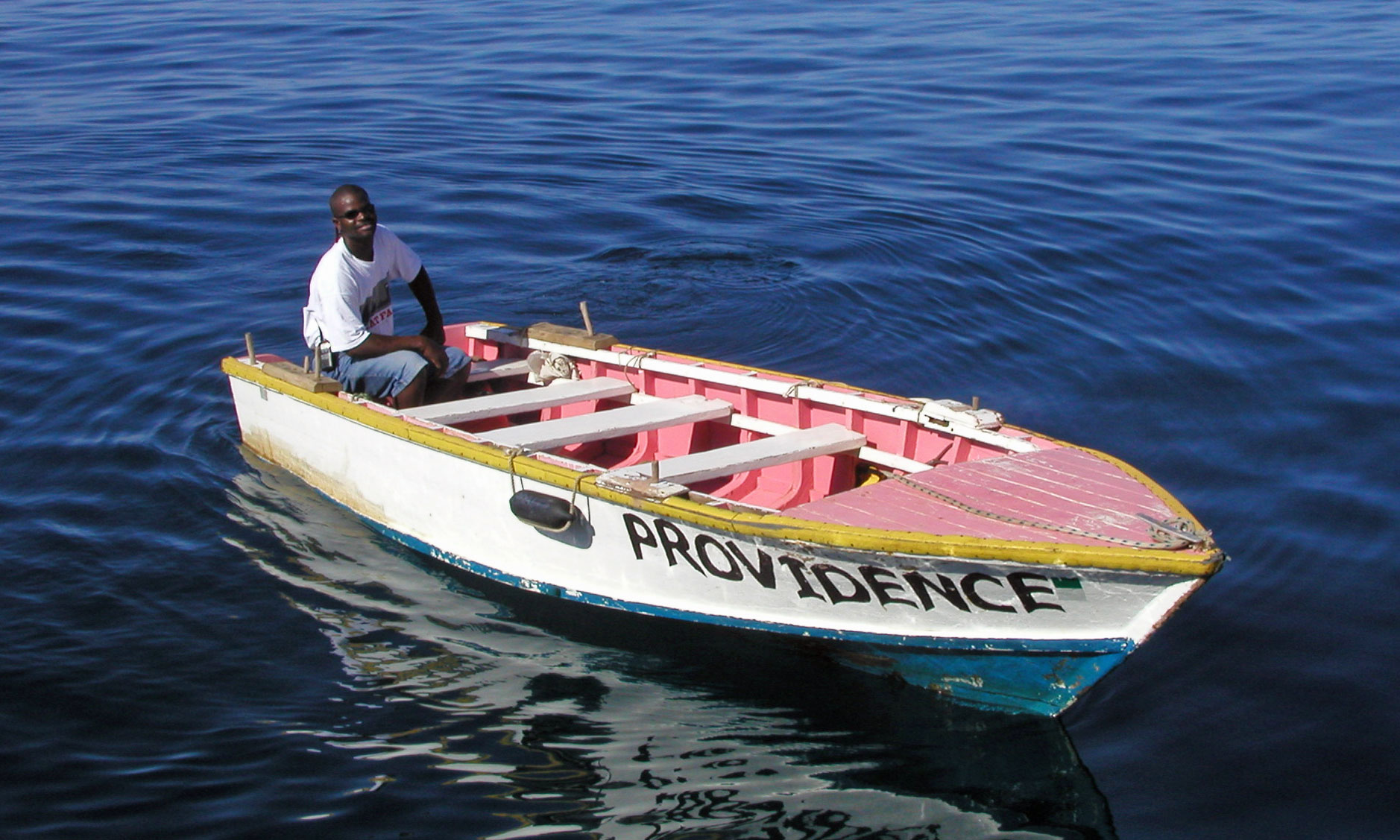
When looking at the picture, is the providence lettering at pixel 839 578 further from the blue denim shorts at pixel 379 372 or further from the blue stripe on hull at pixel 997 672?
the blue denim shorts at pixel 379 372

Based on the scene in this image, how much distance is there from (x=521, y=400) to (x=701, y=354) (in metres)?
3.16

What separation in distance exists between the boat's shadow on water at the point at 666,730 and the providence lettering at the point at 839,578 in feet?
2.21

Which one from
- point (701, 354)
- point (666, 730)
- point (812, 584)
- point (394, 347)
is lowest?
point (666, 730)

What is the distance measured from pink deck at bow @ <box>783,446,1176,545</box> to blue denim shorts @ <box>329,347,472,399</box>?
3.00 meters

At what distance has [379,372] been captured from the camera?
8219mm

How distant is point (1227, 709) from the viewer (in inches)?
256

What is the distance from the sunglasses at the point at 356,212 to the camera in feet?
25.7

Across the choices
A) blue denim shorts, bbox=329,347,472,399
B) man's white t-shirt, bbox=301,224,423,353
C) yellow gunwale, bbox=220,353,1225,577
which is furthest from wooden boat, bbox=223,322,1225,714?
man's white t-shirt, bbox=301,224,423,353

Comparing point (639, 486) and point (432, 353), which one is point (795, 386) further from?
point (432, 353)

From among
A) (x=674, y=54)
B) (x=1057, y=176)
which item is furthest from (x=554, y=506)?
(x=674, y=54)

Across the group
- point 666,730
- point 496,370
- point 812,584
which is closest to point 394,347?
point 496,370

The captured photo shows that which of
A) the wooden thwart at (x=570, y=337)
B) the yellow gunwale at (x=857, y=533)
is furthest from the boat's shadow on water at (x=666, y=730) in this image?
the wooden thwart at (x=570, y=337)

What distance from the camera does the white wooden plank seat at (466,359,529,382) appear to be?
9.08m

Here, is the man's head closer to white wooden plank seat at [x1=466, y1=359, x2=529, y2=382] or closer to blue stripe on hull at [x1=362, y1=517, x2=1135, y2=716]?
white wooden plank seat at [x1=466, y1=359, x2=529, y2=382]
